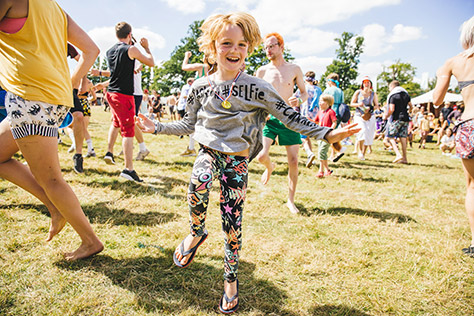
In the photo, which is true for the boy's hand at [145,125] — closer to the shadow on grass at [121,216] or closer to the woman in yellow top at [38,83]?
the woman in yellow top at [38,83]

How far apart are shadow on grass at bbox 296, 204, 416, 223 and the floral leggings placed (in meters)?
2.21

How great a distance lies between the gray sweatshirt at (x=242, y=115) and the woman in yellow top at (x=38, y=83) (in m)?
1.12

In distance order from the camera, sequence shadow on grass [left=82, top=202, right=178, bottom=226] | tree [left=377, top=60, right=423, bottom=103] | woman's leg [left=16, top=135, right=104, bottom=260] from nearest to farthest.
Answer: woman's leg [left=16, top=135, right=104, bottom=260]
shadow on grass [left=82, top=202, right=178, bottom=226]
tree [left=377, top=60, right=423, bottom=103]

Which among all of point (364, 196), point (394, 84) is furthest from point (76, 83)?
point (394, 84)

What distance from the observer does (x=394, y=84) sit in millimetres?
9586

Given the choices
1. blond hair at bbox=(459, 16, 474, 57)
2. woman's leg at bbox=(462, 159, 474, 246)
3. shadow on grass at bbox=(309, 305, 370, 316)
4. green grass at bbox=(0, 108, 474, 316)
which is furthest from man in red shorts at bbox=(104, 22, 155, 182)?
woman's leg at bbox=(462, 159, 474, 246)

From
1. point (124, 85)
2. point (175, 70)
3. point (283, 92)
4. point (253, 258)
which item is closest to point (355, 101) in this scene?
point (283, 92)

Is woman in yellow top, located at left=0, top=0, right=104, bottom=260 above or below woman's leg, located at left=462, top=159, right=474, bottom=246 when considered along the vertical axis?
above

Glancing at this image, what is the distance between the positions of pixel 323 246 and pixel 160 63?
2432 inches

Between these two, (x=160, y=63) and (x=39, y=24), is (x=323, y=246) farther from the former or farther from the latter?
(x=160, y=63)

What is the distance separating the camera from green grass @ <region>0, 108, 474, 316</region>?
6.98 feet

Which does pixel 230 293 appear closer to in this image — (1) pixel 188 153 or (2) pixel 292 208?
(2) pixel 292 208

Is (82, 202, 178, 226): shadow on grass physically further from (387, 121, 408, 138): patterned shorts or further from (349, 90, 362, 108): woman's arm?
(387, 121, 408, 138): patterned shorts

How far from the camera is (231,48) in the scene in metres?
1.96
